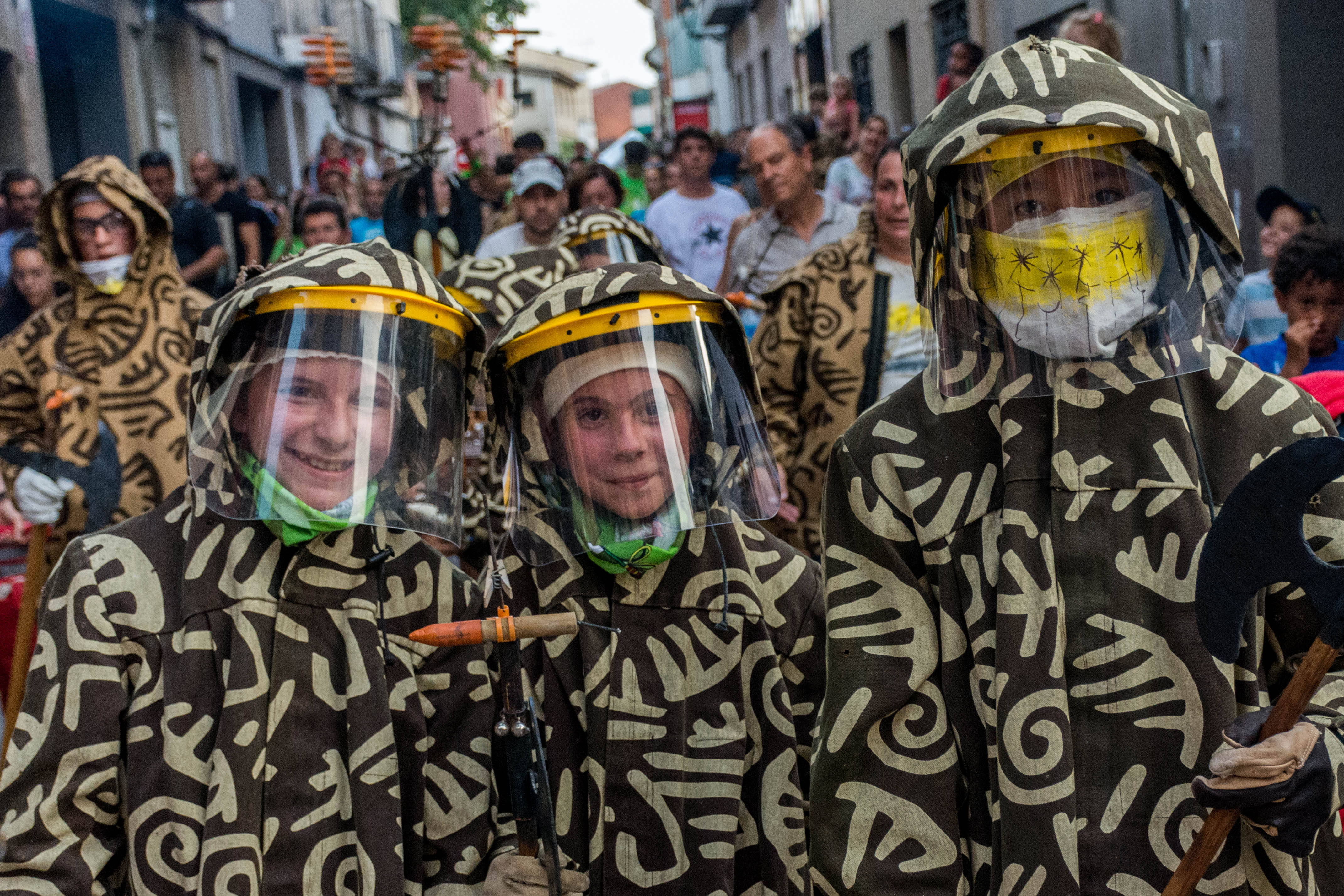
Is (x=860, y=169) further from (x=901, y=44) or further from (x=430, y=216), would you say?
(x=901, y=44)

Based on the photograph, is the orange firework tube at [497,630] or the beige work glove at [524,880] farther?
the beige work glove at [524,880]

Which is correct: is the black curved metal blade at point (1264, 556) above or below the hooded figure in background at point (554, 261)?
below

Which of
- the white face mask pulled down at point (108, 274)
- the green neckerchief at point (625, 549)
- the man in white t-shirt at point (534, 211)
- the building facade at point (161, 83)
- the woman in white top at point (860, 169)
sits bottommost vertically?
the green neckerchief at point (625, 549)

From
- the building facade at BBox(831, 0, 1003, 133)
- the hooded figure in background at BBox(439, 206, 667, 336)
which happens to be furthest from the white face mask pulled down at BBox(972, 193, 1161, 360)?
the building facade at BBox(831, 0, 1003, 133)

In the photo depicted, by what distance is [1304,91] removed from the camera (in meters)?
7.72

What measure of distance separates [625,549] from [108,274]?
10.9 feet

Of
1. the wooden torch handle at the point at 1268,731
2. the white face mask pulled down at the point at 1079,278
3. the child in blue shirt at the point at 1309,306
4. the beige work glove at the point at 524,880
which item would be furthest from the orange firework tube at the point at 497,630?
the child in blue shirt at the point at 1309,306

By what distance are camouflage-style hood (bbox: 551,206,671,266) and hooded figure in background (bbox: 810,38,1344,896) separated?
9.66ft

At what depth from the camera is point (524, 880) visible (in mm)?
2369

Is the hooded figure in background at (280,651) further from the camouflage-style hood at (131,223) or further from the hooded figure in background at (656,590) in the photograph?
the camouflage-style hood at (131,223)

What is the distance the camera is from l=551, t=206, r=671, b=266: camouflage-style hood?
5156 mm

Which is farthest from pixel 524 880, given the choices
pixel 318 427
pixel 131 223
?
pixel 131 223

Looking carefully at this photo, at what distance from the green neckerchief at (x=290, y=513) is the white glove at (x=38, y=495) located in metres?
1.83

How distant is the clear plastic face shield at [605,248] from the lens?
5.03 metres
